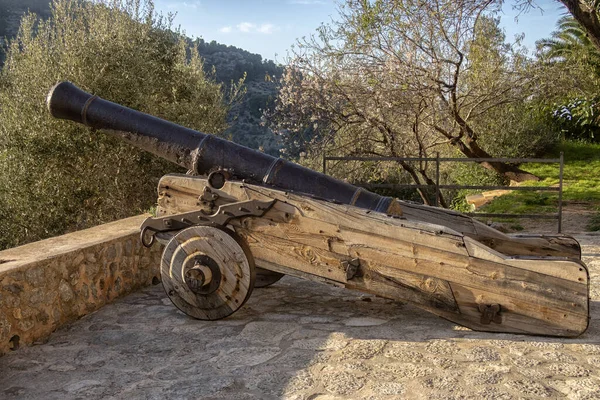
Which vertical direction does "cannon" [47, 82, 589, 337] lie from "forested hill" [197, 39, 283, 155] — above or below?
below

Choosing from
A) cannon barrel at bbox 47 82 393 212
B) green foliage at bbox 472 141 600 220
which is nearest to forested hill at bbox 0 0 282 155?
green foliage at bbox 472 141 600 220

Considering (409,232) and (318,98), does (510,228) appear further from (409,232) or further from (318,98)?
(409,232)

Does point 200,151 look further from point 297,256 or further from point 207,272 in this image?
point 297,256

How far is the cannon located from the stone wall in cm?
51

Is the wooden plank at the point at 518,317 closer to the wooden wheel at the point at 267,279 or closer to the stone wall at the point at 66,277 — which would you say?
the wooden wheel at the point at 267,279

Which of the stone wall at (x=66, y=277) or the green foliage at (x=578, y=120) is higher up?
the green foliage at (x=578, y=120)

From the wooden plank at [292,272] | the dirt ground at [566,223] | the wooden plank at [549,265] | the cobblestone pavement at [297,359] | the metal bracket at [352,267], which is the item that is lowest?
the cobblestone pavement at [297,359]

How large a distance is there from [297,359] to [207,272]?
947mm

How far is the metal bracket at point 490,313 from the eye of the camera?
12.3 feet

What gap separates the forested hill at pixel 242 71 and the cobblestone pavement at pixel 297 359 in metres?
19.4

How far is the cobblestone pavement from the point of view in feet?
9.79

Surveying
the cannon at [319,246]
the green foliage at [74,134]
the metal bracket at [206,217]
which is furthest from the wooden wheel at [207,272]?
the green foliage at [74,134]

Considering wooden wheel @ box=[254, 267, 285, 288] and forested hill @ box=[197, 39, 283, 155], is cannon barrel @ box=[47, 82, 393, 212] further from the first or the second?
forested hill @ box=[197, 39, 283, 155]

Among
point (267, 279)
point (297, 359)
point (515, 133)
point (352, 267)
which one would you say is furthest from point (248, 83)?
point (297, 359)
